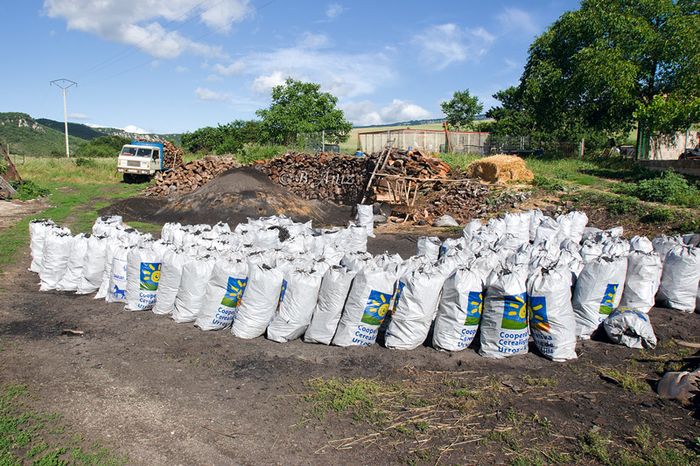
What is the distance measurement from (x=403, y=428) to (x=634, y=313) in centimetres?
276

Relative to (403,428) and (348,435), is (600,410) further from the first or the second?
(348,435)

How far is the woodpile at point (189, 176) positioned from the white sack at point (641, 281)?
16068mm

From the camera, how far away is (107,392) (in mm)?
3748

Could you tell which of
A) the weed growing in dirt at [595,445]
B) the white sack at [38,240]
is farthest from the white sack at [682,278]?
the white sack at [38,240]

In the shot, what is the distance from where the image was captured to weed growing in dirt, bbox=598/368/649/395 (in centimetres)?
374

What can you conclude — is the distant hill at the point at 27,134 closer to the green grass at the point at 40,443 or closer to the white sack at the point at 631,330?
the green grass at the point at 40,443

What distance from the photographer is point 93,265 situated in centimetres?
618

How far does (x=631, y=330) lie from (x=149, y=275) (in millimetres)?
4984

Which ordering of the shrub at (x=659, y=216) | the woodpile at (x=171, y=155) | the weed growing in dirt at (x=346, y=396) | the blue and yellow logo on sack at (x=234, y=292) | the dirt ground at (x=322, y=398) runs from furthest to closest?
the woodpile at (x=171, y=155) < the shrub at (x=659, y=216) < the blue and yellow logo on sack at (x=234, y=292) < the weed growing in dirt at (x=346, y=396) < the dirt ground at (x=322, y=398)

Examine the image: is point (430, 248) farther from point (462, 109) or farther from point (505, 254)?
point (462, 109)

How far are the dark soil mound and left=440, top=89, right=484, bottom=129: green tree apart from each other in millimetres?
31944

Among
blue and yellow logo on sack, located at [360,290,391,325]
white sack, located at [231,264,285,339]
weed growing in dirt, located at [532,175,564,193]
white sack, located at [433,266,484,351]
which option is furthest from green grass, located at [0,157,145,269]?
weed growing in dirt, located at [532,175,564,193]

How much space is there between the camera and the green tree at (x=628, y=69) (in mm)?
17203

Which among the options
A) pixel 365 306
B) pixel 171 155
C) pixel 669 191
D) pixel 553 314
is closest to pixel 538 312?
pixel 553 314
